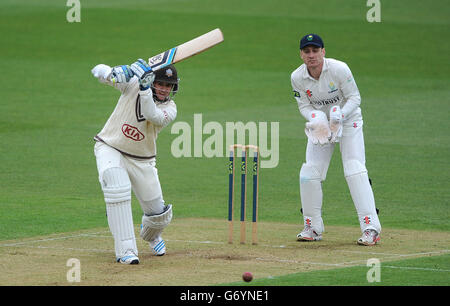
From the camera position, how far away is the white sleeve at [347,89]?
9.12 meters

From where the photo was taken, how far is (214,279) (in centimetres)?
719

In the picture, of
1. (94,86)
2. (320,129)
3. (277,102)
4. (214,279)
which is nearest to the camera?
(214,279)

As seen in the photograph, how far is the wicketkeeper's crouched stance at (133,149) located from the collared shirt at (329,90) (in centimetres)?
160

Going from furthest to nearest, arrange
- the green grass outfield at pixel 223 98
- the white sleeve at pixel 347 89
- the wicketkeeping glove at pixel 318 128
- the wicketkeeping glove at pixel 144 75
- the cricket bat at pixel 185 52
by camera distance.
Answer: the green grass outfield at pixel 223 98
the white sleeve at pixel 347 89
the wicketkeeping glove at pixel 318 128
the cricket bat at pixel 185 52
the wicketkeeping glove at pixel 144 75

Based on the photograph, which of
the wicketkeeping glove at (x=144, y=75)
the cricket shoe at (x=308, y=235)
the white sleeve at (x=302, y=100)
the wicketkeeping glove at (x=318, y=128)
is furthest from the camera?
the white sleeve at (x=302, y=100)

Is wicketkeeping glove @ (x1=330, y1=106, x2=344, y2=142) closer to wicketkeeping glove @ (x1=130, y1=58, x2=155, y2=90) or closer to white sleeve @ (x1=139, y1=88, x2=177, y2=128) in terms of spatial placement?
white sleeve @ (x1=139, y1=88, x2=177, y2=128)

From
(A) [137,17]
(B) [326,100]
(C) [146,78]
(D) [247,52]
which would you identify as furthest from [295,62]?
(C) [146,78]

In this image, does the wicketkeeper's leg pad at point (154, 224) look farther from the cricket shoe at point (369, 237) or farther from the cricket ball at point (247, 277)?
the cricket shoe at point (369, 237)

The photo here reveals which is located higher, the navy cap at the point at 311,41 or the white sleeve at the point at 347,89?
the navy cap at the point at 311,41

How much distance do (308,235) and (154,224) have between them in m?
1.76

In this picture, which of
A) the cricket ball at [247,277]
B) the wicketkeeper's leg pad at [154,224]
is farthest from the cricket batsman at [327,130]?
the cricket ball at [247,277]

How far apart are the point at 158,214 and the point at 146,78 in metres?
1.37

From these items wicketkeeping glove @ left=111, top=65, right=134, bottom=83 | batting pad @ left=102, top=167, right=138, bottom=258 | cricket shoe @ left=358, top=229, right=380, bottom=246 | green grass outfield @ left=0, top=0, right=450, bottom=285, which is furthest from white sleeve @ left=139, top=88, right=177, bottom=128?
cricket shoe @ left=358, top=229, right=380, bottom=246

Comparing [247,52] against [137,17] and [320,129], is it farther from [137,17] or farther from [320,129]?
[320,129]
